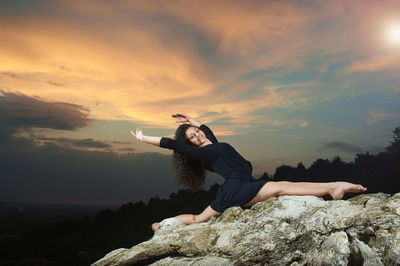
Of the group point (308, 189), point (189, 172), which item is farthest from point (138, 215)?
point (308, 189)

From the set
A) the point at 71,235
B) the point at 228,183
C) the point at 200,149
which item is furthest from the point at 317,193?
the point at 71,235

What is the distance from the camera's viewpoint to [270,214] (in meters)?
5.76

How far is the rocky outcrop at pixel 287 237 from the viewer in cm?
445

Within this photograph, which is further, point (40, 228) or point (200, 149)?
point (40, 228)

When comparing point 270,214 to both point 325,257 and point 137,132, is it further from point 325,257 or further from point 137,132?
point 137,132

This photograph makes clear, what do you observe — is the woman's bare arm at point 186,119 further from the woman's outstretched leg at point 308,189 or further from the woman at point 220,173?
the woman's outstretched leg at point 308,189

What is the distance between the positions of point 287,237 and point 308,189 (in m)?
1.53

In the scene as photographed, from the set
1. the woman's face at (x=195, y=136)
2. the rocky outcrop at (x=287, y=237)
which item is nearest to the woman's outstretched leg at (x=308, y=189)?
the rocky outcrop at (x=287, y=237)

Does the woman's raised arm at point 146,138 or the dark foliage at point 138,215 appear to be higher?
the woman's raised arm at point 146,138

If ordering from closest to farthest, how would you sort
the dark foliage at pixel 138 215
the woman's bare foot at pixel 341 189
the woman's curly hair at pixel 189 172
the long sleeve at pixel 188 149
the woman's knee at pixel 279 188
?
the woman's bare foot at pixel 341 189
the woman's knee at pixel 279 188
the long sleeve at pixel 188 149
the woman's curly hair at pixel 189 172
the dark foliage at pixel 138 215

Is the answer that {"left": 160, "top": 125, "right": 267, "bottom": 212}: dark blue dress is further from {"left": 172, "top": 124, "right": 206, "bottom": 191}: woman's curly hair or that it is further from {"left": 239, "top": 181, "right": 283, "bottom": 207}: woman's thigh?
{"left": 172, "top": 124, "right": 206, "bottom": 191}: woman's curly hair

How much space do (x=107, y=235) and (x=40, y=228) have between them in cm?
764

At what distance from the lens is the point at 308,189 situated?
6.41m

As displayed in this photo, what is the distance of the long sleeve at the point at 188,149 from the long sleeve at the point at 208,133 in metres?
0.82
